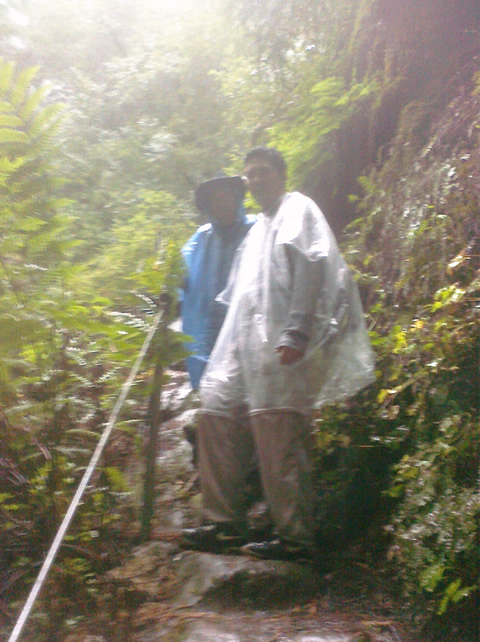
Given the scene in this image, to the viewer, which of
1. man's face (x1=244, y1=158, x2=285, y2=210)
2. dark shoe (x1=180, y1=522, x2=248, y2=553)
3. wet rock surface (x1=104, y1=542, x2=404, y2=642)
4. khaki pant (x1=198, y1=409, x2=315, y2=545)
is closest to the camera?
wet rock surface (x1=104, y1=542, x2=404, y2=642)

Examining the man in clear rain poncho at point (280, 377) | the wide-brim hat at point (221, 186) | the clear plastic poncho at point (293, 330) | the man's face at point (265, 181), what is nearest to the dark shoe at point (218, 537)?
the man in clear rain poncho at point (280, 377)

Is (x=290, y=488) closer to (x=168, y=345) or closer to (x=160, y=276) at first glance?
(x=168, y=345)

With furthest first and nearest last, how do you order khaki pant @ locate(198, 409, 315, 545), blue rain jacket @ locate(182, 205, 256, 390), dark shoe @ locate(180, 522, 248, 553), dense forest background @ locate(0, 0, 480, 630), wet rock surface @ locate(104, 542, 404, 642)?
blue rain jacket @ locate(182, 205, 256, 390)
dark shoe @ locate(180, 522, 248, 553)
khaki pant @ locate(198, 409, 315, 545)
dense forest background @ locate(0, 0, 480, 630)
wet rock surface @ locate(104, 542, 404, 642)

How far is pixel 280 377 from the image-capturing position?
3258 millimetres

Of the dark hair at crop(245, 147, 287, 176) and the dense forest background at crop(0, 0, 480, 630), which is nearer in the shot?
the dense forest background at crop(0, 0, 480, 630)

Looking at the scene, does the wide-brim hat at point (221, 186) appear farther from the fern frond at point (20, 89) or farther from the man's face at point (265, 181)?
the fern frond at point (20, 89)

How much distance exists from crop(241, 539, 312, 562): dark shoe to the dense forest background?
331 mm

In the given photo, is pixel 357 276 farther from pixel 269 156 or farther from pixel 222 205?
pixel 269 156

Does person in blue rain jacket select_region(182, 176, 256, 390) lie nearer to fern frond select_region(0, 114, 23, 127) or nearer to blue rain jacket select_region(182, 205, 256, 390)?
blue rain jacket select_region(182, 205, 256, 390)

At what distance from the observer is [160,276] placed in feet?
12.3

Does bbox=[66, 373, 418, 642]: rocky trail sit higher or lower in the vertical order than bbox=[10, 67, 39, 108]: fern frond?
lower

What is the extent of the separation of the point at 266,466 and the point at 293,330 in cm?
68

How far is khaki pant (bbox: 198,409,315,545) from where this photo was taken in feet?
10.5

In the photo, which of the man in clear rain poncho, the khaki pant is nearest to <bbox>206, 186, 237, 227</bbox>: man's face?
the man in clear rain poncho
